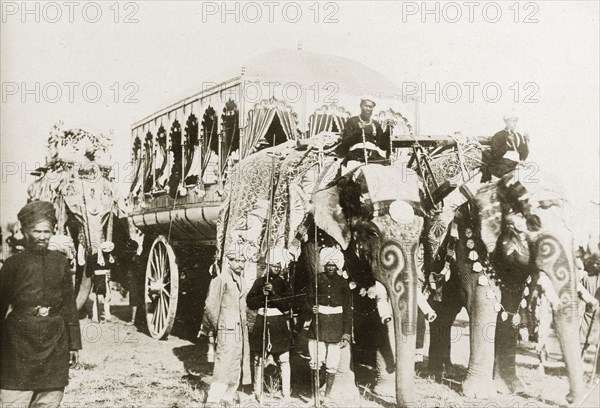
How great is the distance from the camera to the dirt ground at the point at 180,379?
5156mm

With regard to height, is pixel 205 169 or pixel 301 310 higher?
pixel 205 169

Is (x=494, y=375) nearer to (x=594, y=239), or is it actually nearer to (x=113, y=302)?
(x=594, y=239)

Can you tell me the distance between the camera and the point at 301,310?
5.32 m

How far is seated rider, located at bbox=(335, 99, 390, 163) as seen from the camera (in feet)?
18.0

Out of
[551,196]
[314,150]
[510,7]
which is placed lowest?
[551,196]

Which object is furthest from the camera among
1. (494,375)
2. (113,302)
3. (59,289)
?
(113,302)

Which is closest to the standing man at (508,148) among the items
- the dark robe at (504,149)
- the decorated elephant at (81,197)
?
the dark robe at (504,149)

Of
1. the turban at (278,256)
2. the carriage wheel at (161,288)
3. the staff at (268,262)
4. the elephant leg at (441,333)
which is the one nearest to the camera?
the staff at (268,262)

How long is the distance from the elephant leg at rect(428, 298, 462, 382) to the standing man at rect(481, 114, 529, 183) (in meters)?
1.16

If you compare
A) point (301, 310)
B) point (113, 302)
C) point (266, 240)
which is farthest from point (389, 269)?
point (113, 302)

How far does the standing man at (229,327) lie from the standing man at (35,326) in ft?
3.34

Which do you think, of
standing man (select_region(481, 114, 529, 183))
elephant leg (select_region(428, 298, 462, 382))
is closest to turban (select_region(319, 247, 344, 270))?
elephant leg (select_region(428, 298, 462, 382))

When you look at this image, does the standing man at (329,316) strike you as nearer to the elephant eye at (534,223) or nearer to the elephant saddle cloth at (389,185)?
the elephant saddle cloth at (389,185)

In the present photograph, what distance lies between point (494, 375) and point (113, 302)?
8207mm
